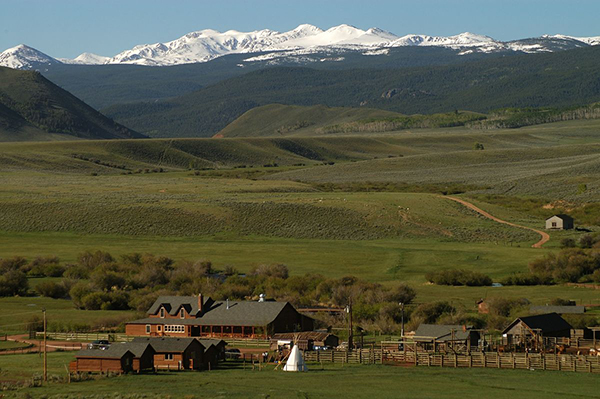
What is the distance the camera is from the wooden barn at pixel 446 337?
50.1m

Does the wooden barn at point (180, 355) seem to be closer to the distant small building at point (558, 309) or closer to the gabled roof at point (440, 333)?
the gabled roof at point (440, 333)

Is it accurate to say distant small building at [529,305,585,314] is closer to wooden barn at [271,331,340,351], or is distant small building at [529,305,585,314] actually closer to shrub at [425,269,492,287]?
wooden barn at [271,331,340,351]

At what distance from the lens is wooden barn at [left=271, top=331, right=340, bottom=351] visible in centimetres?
5128

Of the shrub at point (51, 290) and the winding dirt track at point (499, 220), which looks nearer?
the shrub at point (51, 290)

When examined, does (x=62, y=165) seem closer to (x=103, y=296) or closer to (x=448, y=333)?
(x=103, y=296)

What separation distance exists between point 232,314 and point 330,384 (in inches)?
698

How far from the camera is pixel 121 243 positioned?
309ft

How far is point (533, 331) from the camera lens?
50.1 m

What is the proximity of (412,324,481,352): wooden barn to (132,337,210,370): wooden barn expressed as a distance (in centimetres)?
1022

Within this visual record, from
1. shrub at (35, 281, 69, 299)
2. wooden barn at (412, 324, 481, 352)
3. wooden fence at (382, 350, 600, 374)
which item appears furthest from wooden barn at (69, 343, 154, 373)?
shrub at (35, 281, 69, 299)

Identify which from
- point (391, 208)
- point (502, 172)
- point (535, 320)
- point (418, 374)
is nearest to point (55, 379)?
point (418, 374)

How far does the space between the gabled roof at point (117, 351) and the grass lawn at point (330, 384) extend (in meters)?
1.20

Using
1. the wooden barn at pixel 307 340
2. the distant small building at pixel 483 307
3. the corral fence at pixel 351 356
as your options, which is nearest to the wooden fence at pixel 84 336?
the wooden barn at pixel 307 340

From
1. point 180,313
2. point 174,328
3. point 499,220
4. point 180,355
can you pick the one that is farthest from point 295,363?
point 499,220
